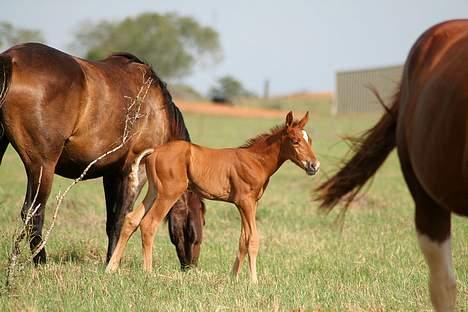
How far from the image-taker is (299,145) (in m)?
6.95

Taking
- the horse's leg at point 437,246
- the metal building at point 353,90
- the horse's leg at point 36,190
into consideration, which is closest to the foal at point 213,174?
the horse's leg at point 36,190

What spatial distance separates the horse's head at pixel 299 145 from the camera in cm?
686

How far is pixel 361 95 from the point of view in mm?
53875

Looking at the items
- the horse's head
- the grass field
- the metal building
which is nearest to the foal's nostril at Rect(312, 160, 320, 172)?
the horse's head

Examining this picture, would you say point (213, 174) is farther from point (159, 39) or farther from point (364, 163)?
point (159, 39)

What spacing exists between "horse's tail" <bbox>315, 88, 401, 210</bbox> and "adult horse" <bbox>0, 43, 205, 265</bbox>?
2.96 m

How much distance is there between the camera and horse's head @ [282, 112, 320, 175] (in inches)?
270

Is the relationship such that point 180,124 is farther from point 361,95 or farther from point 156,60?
point 156,60

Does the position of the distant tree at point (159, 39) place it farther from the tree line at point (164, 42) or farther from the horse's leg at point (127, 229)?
the horse's leg at point (127, 229)

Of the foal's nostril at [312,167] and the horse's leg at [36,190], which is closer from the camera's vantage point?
the foal's nostril at [312,167]

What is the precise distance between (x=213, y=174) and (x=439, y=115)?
131 inches

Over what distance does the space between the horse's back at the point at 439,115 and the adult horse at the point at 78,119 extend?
343 cm

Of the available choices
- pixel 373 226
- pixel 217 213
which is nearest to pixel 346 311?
pixel 373 226

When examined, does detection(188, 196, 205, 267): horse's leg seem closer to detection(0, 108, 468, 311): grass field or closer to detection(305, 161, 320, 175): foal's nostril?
detection(0, 108, 468, 311): grass field
